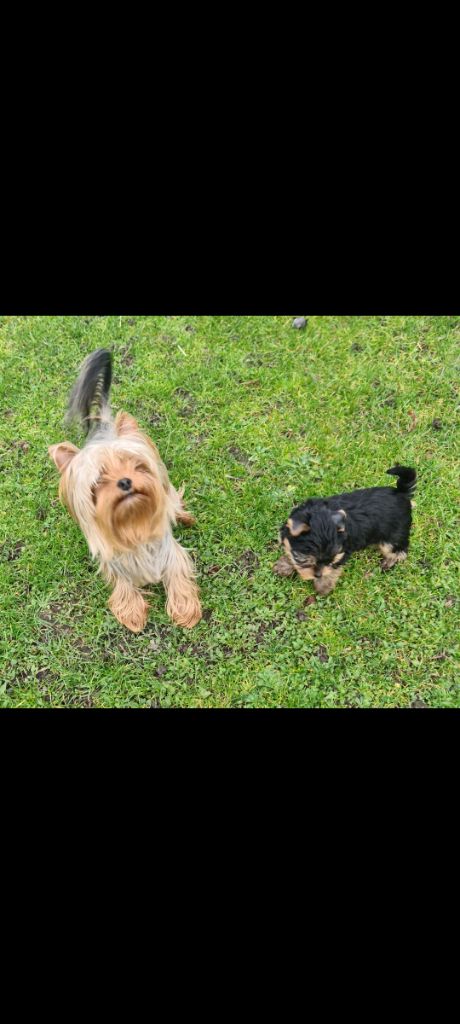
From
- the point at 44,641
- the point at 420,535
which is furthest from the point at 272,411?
the point at 44,641

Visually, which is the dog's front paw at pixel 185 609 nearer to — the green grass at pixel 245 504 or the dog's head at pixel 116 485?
the green grass at pixel 245 504

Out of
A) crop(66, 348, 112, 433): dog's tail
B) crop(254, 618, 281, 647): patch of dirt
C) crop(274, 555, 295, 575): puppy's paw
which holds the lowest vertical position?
crop(254, 618, 281, 647): patch of dirt

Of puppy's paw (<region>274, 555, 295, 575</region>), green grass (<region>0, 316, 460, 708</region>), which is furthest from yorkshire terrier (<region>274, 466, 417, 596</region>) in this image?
green grass (<region>0, 316, 460, 708</region>)

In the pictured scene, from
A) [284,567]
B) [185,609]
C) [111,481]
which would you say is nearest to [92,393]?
[111,481]

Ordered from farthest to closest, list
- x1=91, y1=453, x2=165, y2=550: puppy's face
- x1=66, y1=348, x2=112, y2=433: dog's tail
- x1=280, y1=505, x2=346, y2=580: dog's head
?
1. x1=280, y1=505, x2=346, y2=580: dog's head
2. x1=66, y1=348, x2=112, y2=433: dog's tail
3. x1=91, y1=453, x2=165, y2=550: puppy's face

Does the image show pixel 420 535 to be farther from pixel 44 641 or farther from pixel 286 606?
pixel 44 641

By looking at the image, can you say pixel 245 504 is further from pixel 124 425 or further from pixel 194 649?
pixel 124 425

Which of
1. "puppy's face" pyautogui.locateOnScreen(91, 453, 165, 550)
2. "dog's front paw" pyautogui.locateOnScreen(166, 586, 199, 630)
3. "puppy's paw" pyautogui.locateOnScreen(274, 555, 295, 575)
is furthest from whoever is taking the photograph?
"puppy's paw" pyautogui.locateOnScreen(274, 555, 295, 575)

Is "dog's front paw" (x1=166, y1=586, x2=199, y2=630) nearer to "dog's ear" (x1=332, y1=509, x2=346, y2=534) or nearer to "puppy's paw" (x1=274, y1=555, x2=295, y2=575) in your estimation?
"puppy's paw" (x1=274, y1=555, x2=295, y2=575)
